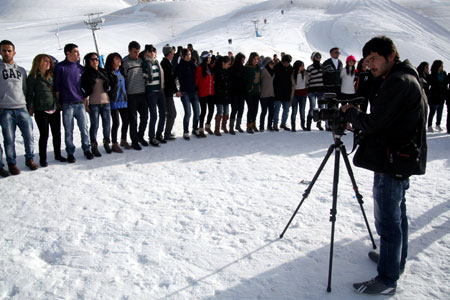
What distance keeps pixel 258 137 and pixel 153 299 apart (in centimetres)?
559

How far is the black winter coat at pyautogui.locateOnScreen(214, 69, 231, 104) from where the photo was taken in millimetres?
7473

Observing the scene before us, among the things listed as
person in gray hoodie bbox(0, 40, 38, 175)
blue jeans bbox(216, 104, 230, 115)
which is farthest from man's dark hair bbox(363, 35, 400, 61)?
blue jeans bbox(216, 104, 230, 115)

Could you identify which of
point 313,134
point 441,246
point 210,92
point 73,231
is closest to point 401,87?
point 441,246

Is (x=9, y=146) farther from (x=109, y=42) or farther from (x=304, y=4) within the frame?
(x=304, y=4)

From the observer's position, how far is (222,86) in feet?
24.7

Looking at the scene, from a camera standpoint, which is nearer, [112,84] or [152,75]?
[112,84]

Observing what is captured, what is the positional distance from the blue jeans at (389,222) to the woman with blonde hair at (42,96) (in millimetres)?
5256

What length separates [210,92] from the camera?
24.4ft

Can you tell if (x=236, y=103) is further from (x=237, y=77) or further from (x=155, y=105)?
(x=155, y=105)

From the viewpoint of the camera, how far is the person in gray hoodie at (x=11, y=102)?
502 centimetres

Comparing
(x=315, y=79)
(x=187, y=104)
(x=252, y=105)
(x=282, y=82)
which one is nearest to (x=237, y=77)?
(x=252, y=105)

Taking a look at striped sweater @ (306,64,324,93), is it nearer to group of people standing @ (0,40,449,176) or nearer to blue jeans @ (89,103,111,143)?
group of people standing @ (0,40,449,176)

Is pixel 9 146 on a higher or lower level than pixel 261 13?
lower

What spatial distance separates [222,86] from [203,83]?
477mm
